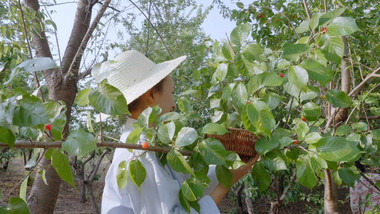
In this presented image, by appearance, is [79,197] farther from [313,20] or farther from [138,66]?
[313,20]

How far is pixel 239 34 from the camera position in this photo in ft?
3.62

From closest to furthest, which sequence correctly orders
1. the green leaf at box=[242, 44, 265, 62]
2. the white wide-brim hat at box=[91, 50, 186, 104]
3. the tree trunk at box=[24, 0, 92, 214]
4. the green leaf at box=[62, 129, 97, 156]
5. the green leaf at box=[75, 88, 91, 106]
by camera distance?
the green leaf at box=[62, 129, 97, 156]
the green leaf at box=[75, 88, 91, 106]
the green leaf at box=[242, 44, 265, 62]
the white wide-brim hat at box=[91, 50, 186, 104]
the tree trunk at box=[24, 0, 92, 214]

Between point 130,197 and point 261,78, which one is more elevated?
point 261,78

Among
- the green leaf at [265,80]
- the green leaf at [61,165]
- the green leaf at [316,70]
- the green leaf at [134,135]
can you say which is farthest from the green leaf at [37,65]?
the green leaf at [316,70]

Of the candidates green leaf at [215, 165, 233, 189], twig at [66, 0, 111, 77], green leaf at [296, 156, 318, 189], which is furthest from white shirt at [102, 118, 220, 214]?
twig at [66, 0, 111, 77]

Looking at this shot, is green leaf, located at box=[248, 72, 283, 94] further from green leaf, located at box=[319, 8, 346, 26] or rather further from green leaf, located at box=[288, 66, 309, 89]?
green leaf, located at box=[319, 8, 346, 26]

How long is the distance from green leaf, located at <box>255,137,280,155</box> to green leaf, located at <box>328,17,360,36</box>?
0.37 metres

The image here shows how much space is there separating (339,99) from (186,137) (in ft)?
2.12

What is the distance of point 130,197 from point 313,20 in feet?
2.73

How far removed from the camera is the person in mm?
1196

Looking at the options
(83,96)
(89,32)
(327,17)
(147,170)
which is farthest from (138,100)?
(89,32)

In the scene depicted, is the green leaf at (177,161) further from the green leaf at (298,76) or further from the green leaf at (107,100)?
the green leaf at (298,76)

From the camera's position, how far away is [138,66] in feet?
4.52

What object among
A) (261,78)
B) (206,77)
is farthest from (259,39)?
(261,78)
